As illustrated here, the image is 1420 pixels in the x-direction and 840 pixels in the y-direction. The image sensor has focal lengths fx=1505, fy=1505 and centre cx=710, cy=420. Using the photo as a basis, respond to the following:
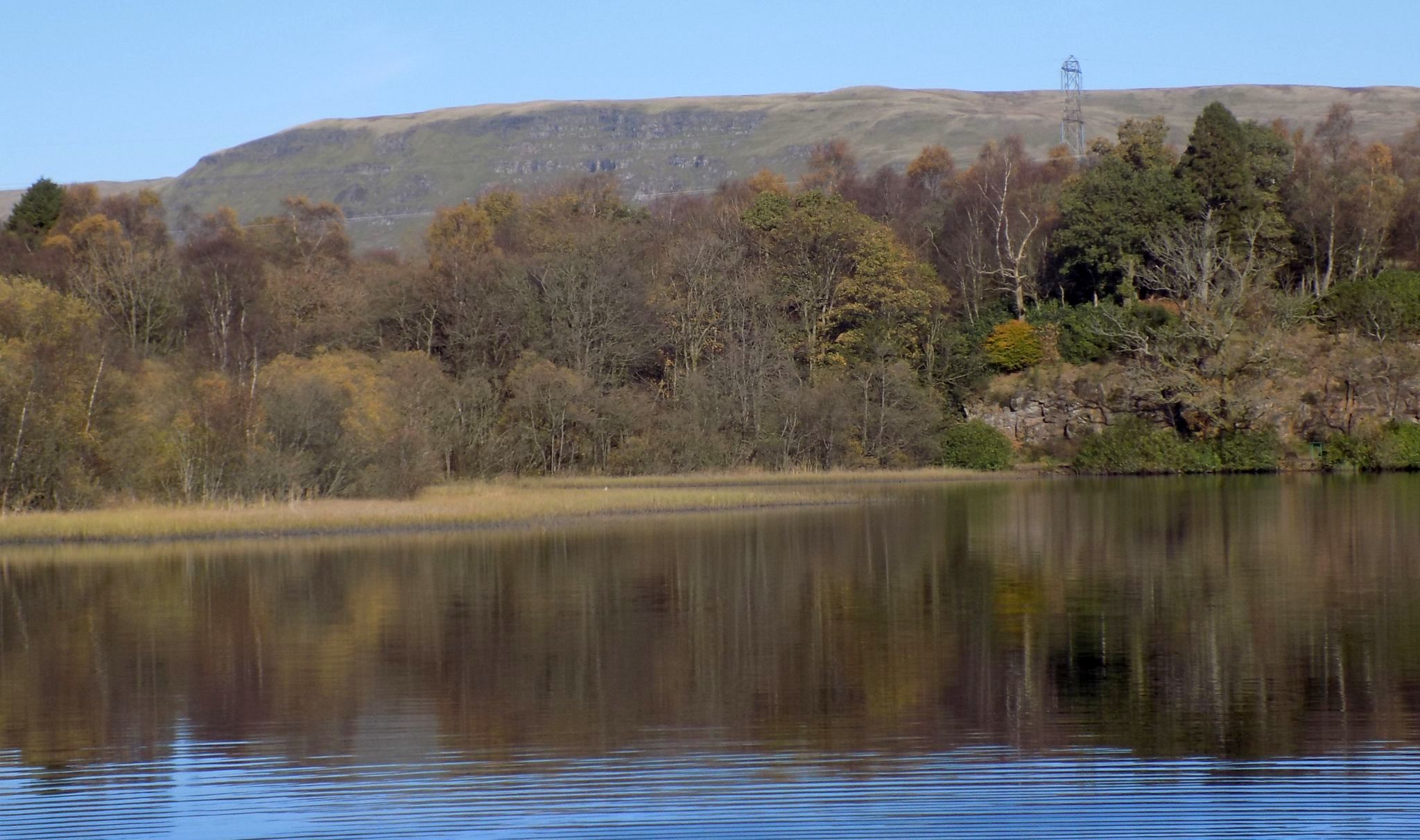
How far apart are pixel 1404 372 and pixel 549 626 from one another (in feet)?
172

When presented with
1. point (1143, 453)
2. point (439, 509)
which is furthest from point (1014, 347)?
point (439, 509)

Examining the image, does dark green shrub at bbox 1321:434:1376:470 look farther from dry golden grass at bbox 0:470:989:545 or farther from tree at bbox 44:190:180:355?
tree at bbox 44:190:180:355

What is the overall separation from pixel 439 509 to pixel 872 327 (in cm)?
3156

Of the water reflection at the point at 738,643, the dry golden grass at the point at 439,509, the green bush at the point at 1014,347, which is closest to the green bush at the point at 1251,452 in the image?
the green bush at the point at 1014,347

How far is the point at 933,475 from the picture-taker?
63000 mm

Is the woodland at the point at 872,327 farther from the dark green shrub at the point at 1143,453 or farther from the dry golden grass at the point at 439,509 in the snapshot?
the dry golden grass at the point at 439,509

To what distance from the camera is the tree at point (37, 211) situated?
78.6 metres

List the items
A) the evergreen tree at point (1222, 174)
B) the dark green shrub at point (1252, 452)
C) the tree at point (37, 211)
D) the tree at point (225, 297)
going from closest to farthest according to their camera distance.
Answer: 1. the tree at point (225, 297)
2. the dark green shrub at point (1252, 452)
3. the evergreen tree at point (1222, 174)
4. the tree at point (37, 211)

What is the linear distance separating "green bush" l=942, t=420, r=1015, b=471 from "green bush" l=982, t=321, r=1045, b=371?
3.87 metres

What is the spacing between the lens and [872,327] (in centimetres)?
6756

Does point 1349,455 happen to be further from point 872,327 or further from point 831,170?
point 831,170

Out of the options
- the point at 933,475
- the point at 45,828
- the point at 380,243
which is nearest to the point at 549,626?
the point at 45,828

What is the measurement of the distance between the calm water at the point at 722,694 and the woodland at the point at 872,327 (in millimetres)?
27796

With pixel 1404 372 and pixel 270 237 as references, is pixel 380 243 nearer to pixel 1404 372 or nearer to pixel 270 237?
pixel 270 237
